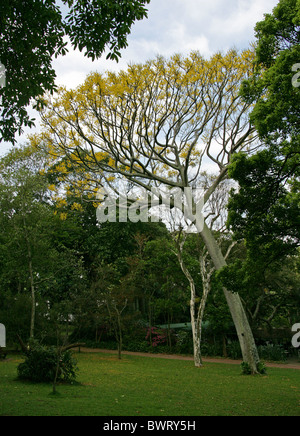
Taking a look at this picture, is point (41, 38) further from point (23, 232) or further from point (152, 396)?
point (23, 232)

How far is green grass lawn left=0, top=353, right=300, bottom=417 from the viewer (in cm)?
579

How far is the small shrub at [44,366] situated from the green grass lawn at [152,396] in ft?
0.88

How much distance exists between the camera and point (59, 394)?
6.96 metres

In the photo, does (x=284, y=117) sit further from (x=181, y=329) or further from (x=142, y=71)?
(x=181, y=329)

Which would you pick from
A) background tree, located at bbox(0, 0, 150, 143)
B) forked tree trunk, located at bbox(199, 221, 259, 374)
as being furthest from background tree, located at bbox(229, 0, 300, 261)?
forked tree trunk, located at bbox(199, 221, 259, 374)

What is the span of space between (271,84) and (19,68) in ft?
13.5

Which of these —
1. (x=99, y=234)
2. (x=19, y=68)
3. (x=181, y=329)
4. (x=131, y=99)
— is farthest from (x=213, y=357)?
(x=19, y=68)

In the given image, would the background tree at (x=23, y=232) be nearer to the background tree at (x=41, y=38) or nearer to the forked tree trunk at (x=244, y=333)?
the forked tree trunk at (x=244, y=333)

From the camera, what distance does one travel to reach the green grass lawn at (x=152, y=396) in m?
5.79

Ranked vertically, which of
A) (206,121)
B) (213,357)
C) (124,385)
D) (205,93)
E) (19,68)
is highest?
(205,93)

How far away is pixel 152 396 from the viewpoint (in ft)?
23.9

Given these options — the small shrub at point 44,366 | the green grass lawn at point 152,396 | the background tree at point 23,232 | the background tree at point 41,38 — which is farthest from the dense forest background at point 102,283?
the background tree at point 41,38

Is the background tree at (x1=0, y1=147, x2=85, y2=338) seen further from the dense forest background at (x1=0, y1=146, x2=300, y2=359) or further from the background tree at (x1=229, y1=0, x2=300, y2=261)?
the background tree at (x1=229, y1=0, x2=300, y2=261)

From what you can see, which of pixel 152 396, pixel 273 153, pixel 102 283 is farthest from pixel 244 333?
pixel 102 283
